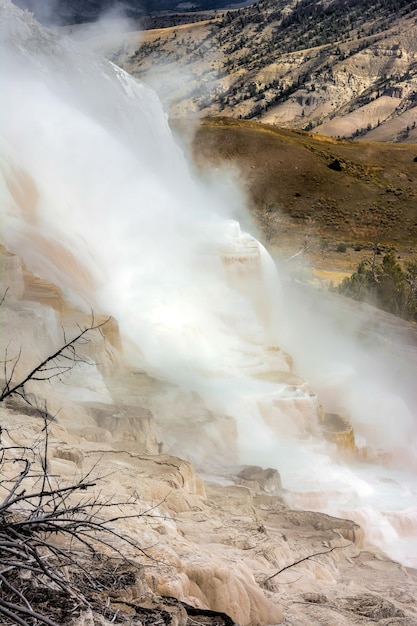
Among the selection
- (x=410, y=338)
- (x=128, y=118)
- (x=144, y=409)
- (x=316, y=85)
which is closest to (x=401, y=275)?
(x=410, y=338)

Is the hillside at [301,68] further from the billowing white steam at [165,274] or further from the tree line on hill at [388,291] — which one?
the billowing white steam at [165,274]

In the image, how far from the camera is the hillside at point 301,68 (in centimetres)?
8488

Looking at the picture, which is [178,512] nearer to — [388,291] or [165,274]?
[165,274]

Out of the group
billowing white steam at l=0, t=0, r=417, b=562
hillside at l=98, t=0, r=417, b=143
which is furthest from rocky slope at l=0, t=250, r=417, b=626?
hillside at l=98, t=0, r=417, b=143

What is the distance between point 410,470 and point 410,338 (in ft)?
25.8

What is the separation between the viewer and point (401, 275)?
27.4 meters

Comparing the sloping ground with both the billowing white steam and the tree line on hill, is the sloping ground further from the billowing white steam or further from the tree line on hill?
the billowing white steam

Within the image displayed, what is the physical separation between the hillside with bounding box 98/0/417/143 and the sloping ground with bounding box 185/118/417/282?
20.4 metres

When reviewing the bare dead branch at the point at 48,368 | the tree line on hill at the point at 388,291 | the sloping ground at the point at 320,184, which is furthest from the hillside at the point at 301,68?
the bare dead branch at the point at 48,368

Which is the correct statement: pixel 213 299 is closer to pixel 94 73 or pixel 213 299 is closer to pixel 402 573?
pixel 94 73

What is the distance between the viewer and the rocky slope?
4.57 meters

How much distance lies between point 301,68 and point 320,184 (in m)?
46.3

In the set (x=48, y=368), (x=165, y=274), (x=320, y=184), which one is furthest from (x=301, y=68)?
(x=48, y=368)

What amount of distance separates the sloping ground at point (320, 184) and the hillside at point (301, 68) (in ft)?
66.9
